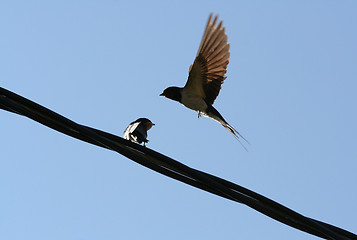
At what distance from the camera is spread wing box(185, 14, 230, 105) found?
250 inches

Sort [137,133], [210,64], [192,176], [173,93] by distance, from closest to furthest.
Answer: [192,176]
[137,133]
[210,64]
[173,93]

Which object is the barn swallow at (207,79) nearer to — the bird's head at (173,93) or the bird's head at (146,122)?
the bird's head at (173,93)

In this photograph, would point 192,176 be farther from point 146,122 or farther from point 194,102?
point 194,102

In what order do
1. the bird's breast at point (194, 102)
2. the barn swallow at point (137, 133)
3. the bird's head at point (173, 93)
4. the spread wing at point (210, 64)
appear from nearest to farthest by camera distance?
the barn swallow at point (137, 133)
the spread wing at point (210, 64)
the bird's breast at point (194, 102)
the bird's head at point (173, 93)

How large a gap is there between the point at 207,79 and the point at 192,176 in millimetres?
4253

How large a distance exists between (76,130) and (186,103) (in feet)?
14.6

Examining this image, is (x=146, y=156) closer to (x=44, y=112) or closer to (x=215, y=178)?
(x=215, y=178)

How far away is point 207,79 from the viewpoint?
6926mm

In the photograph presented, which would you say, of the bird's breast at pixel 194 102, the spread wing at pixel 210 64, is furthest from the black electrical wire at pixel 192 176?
the bird's breast at pixel 194 102

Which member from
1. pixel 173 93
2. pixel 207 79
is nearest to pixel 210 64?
pixel 207 79

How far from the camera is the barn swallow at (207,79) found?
6.48 m

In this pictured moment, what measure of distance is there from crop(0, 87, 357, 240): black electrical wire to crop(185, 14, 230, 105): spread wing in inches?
138

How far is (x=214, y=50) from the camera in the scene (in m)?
6.54

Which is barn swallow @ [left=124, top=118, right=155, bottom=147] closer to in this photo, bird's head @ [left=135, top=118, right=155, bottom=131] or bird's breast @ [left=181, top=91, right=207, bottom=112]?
bird's head @ [left=135, top=118, right=155, bottom=131]
